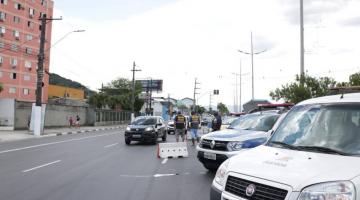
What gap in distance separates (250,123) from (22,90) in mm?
73094

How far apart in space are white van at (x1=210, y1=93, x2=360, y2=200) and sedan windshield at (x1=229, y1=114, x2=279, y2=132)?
5.25 m

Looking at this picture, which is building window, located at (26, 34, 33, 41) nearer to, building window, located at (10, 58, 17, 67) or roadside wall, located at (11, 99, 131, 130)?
building window, located at (10, 58, 17, 67)

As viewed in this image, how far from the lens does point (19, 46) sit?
253 feet

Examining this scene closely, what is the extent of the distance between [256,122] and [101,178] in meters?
4.25

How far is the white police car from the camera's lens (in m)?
9.77

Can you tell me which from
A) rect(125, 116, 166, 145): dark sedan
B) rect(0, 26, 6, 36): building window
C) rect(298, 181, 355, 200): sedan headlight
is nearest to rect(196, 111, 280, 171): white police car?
rect(298, 181, 355, 200): sedan headlight

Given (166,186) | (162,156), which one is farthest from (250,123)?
(162,156)

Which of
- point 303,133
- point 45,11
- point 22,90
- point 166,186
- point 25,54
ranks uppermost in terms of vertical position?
point 45,11

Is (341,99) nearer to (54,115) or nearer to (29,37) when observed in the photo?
(54,115)

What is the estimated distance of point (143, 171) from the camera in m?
11.6

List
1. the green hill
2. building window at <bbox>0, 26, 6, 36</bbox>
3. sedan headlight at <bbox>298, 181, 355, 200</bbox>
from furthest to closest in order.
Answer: the green hill
building window at <bbox>0, 26, 6, 36</bbox>
sedan headlight at <bbox>298, 181, 355, 200</bbox>

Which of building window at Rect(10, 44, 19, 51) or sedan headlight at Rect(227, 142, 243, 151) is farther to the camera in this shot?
building window at Rect(10, 44, 19, 51)

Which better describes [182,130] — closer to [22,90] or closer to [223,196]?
[223,196]

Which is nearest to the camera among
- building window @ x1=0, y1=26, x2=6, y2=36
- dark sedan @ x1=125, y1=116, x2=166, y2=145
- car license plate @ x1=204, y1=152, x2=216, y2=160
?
car license plate @ x1=204, y1=152, x2=216, y2=160
